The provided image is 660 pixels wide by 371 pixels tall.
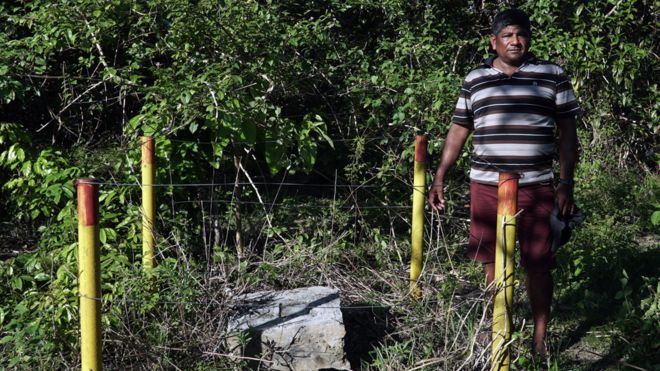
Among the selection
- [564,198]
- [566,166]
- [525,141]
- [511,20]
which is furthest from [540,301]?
[511,20]

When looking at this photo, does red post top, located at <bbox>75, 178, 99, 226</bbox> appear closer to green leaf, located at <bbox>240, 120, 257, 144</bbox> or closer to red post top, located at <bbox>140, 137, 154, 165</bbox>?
red post top, located at <bbox>140, 137, 154, 165</bbox>

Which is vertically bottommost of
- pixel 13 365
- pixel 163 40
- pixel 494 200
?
pixel 13 365

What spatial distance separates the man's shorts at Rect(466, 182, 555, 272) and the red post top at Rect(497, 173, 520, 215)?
0.59 m

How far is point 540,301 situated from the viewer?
4.32 metres

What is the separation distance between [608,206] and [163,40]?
3844mm

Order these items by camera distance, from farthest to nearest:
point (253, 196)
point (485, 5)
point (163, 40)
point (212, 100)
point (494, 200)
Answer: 1. point (485, 5)
2. point (253, 196)
3. point (163, 40)
4. point (212, 100)
5. point (494, 200)

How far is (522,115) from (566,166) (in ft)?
1.10

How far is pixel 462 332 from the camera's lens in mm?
4199

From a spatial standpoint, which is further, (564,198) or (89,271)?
(564,198)

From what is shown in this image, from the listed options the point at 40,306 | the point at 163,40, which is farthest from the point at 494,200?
the point at 163,40

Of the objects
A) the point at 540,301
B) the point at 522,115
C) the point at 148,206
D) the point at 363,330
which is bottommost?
the point at 363,330

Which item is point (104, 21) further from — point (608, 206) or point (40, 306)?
point (608, 206)

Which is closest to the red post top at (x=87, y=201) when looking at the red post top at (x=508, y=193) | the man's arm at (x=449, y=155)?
the red post top at (x=508, y=193)

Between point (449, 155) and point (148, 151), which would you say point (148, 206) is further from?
point (449, 155)
